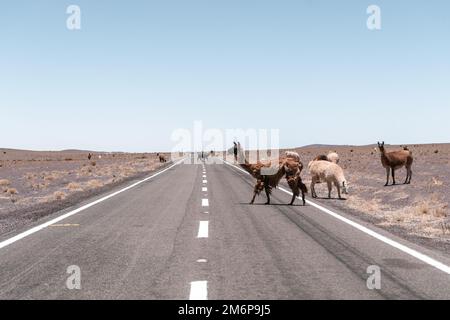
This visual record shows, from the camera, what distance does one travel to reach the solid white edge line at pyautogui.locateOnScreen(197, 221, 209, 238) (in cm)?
905

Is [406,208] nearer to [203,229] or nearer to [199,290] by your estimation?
[203,229]

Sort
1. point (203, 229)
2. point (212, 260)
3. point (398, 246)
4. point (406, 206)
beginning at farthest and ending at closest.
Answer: point (406, 206)
point (203, 229)
point (398, 246)
point (212, 260)

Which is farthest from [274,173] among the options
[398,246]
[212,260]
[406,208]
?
[212,260]

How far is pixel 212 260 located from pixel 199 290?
1566 mm

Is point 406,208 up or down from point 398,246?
down

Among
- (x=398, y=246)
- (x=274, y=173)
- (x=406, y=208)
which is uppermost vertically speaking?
(x=274, y=173)

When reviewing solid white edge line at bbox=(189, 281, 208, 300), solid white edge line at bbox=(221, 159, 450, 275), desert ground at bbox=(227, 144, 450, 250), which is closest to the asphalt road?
solid white edge line at bbox=(189, 281, 208, 300)

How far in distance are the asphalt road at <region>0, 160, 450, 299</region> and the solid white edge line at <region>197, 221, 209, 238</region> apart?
0.02 metres

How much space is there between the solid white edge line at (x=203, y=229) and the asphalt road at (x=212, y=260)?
0.02m

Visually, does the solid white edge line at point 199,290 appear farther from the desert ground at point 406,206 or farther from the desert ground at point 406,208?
the desert ground at point 406,206

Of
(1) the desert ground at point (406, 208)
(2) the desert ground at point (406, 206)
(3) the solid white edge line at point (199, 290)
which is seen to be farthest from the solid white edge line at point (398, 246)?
(3) the solid white edge line at point (199, 290)

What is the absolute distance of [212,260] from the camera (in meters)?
6.95

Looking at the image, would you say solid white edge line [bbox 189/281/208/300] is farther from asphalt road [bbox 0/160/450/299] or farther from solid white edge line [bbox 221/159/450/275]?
solid white edge line [bbox 221/159/450/275]
